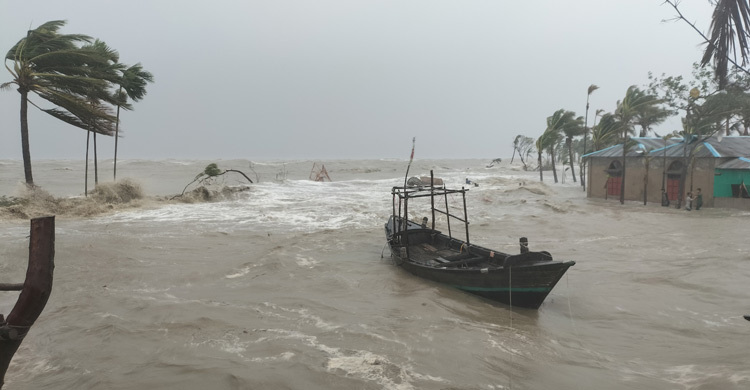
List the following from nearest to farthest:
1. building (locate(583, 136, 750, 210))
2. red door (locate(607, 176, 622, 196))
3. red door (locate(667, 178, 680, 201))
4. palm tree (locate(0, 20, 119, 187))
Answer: palm tree (locate(0, 20, 119, 187)), building (locate(583, 136, 750, 210)), red door (locate(667, 178, 680, 201)), red door (locate(607, 176, 622, 196))

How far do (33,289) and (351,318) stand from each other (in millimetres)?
5144

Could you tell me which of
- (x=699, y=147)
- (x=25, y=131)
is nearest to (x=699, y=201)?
(x=699, y=147)

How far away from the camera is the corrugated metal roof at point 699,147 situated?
20594mm

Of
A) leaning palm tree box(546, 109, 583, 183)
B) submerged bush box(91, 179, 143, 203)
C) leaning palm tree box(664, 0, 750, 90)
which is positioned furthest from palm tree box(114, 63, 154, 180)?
leaning palm tree box(546, 109, 583, 183)

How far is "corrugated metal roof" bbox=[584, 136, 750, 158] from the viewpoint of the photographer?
67.6 ft

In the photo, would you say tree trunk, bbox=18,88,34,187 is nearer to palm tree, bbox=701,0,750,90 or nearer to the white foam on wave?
the white foam on wave

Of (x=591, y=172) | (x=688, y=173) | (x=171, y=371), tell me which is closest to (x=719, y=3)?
(x=171, y=371)

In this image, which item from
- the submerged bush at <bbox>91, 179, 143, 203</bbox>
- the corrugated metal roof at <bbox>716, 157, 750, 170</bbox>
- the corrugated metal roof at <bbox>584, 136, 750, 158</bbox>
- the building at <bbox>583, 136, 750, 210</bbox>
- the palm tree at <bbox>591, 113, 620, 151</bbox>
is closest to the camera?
the corrugated metal roof at <bbox>716, 157, 750, 170</bbox>

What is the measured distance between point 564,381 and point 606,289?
5.03 meters

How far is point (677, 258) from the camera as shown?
1188 cm

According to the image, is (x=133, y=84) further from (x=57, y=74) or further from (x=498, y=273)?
(x=498, y=273)

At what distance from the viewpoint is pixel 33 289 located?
2438mm

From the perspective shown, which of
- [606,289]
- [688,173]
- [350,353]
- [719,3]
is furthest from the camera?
[688,173]

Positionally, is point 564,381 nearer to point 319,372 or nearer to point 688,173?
point 319,372
